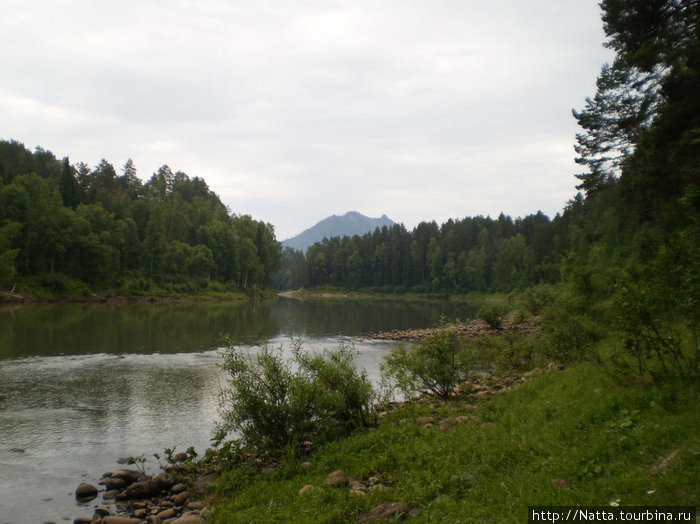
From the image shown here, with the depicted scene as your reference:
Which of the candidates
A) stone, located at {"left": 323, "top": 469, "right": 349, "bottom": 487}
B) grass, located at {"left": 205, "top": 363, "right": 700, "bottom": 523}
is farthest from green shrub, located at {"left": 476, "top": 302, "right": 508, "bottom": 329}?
stone, located at {"left": 323, "top": 469, "right": 349, "bottom": 487}

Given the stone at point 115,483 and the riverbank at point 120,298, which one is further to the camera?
the riverbank at point 120,298

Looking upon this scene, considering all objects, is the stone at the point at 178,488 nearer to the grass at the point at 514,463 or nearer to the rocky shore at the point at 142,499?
the rocky shore at the point at 142,499

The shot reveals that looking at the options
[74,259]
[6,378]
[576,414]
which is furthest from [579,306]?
[74,259]

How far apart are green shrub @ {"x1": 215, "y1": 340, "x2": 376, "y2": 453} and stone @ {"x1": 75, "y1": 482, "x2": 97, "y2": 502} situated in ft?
9.64

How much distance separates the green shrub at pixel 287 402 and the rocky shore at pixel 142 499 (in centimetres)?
150

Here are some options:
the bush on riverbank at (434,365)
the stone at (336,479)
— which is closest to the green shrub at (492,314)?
the bush on riverbank at (434,365)

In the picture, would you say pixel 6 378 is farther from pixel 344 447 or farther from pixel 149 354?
pixel 344 447

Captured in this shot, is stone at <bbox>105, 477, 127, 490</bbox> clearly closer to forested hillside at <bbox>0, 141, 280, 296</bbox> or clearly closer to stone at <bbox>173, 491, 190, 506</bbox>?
stone at <bbox>173, 491, 190, 506</bbox>

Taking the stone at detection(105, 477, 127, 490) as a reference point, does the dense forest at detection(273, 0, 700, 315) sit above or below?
above

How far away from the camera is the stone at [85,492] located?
33.1 ft

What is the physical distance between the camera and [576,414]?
9656mm

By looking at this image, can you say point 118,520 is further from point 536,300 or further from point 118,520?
point 536,300

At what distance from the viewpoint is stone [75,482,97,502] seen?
33.1ft

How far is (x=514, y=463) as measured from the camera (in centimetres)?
812
